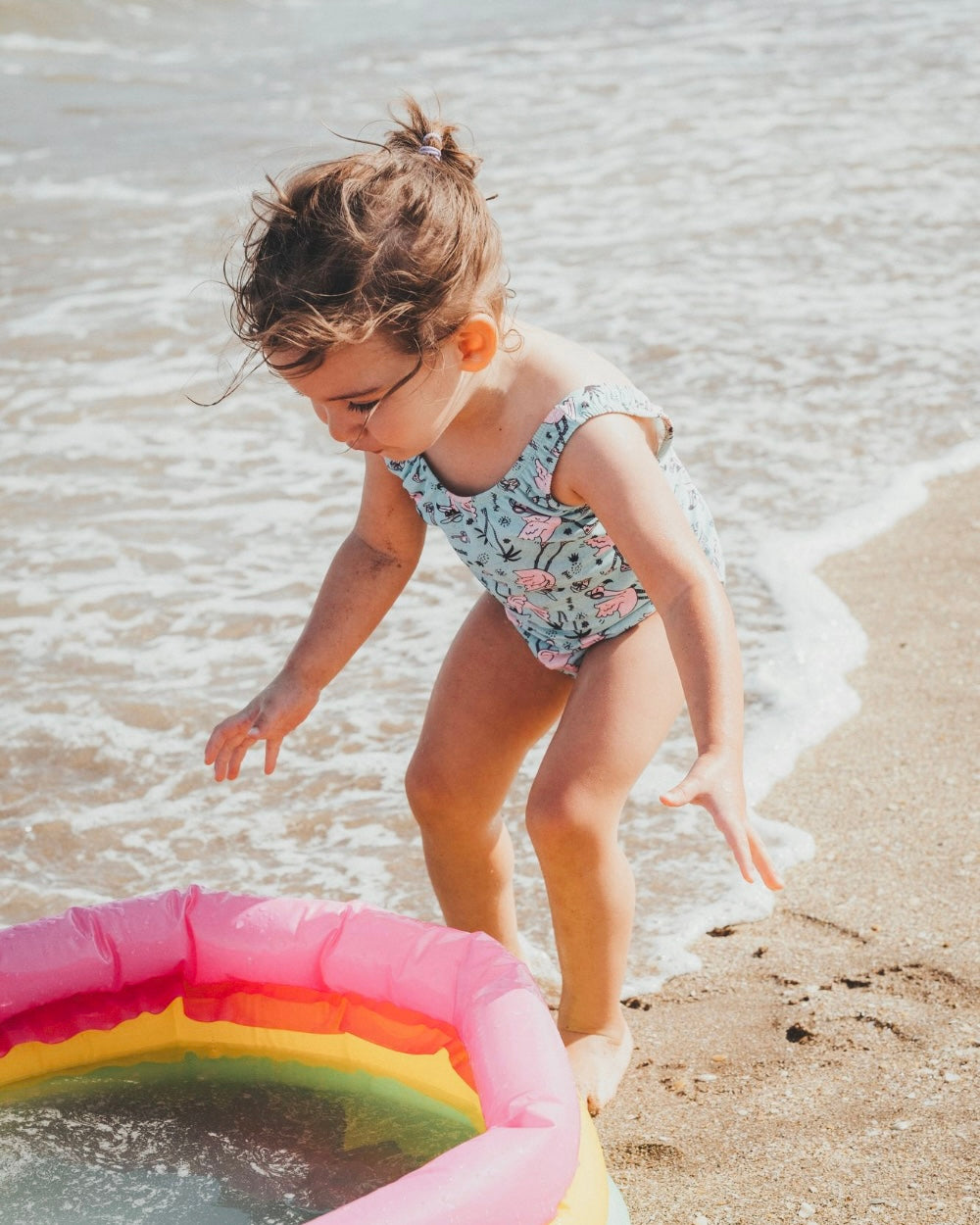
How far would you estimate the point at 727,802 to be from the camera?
2.00 meters

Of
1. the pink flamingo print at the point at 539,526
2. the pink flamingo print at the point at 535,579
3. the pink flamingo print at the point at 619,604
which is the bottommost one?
the pink flamingo print at the point at 619,604

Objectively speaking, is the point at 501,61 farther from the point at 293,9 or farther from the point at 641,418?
the point at 641,418

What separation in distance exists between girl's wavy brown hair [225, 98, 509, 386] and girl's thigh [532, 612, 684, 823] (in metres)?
0.66

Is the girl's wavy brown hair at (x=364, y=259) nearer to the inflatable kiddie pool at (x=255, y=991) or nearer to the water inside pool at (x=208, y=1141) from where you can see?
the inflatable kiddie pool at (x=255, y=991)

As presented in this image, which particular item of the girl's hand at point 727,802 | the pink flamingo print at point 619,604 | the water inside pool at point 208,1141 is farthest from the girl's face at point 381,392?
the water inside pool at point 208,1141

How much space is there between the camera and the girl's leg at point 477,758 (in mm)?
2709

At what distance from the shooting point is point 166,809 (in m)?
3.58

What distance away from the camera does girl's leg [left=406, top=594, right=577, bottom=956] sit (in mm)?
2709

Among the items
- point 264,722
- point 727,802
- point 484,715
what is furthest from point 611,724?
point 264,722

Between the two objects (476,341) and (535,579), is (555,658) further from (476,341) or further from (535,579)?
(476,341)

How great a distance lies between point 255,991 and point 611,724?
0.75m

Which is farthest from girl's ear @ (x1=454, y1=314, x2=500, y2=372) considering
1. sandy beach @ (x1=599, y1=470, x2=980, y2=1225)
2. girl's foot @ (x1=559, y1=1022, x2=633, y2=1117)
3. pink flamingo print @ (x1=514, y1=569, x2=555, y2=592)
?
sandy beach @ (x1=599, y1=470, x2=980, y2=1225)

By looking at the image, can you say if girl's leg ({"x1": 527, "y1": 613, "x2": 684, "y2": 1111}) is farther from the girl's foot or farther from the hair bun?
the hair bun

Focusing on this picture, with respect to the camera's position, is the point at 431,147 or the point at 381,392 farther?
the point at 431,147
